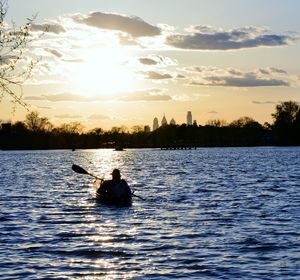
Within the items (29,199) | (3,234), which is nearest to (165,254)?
(3,234)

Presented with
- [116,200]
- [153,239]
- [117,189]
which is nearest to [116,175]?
[117,189]

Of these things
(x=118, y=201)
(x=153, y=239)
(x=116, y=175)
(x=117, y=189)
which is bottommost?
(x=153, y=239)

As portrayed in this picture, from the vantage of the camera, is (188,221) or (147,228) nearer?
(147,228)

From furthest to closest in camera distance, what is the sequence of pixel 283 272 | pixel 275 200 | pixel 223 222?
pixel 275 200
pixel 223 222
pixel 283 272

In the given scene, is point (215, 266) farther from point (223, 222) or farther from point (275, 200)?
point (275, 200)

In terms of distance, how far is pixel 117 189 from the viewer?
128 feet

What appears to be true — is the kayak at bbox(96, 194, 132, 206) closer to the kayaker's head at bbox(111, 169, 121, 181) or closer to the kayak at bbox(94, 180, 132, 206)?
the kayak at bbox(94, 180, 132, 206)

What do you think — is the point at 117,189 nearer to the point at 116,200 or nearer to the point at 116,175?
the point at 116,200

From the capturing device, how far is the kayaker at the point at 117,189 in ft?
127

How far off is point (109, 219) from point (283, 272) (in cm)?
1455

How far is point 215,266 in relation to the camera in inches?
770

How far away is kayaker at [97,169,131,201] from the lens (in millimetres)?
38719

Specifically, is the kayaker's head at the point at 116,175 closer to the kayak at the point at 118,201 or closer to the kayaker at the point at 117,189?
the kayaker at the point at 117,189

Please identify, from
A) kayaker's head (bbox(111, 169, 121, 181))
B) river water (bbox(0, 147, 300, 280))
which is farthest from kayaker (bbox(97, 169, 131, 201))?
river water (bbox(0, 147, 300, 280))
